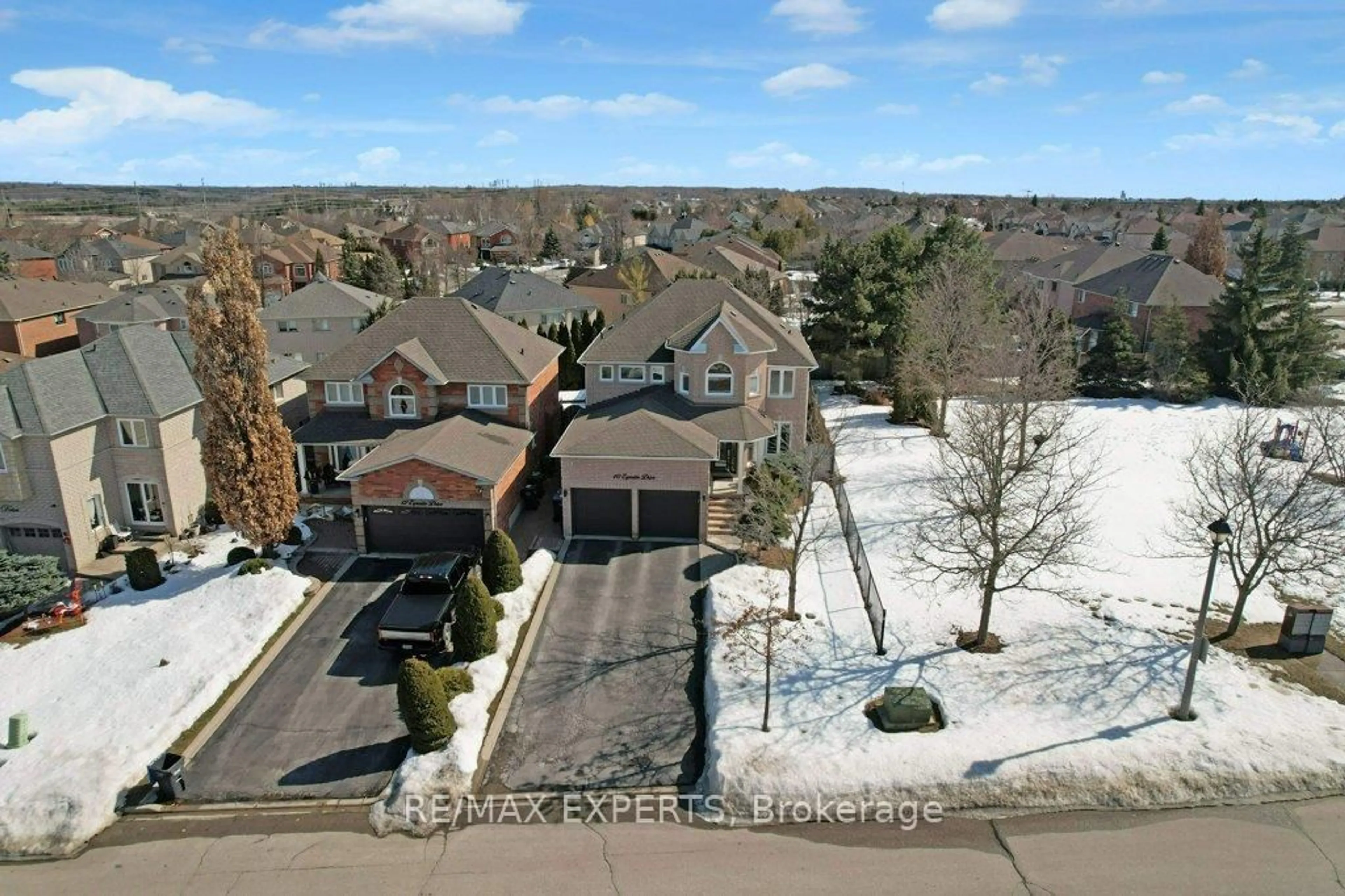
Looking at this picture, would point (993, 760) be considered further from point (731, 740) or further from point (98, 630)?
point (98, 630)

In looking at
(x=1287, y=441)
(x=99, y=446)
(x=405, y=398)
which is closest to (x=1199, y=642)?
(x=1287, y=441)

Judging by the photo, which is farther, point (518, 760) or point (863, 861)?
point (518, 760)

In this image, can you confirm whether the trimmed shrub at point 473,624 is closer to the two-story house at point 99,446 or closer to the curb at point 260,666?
the curb at point 260,666

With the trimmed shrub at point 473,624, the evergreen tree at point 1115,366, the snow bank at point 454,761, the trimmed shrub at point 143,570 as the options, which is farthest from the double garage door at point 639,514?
the evergreen tree at point 1115,366

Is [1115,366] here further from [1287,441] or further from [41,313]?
[41,313]

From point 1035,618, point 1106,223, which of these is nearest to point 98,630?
point 1035,618

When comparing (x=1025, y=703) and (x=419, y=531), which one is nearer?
(x=1025, y=703)

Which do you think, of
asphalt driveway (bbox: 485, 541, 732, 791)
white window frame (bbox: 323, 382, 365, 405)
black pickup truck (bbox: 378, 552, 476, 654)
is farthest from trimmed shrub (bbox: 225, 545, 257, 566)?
asphalt driveway (bbox: 485, 541, 732, 791)
